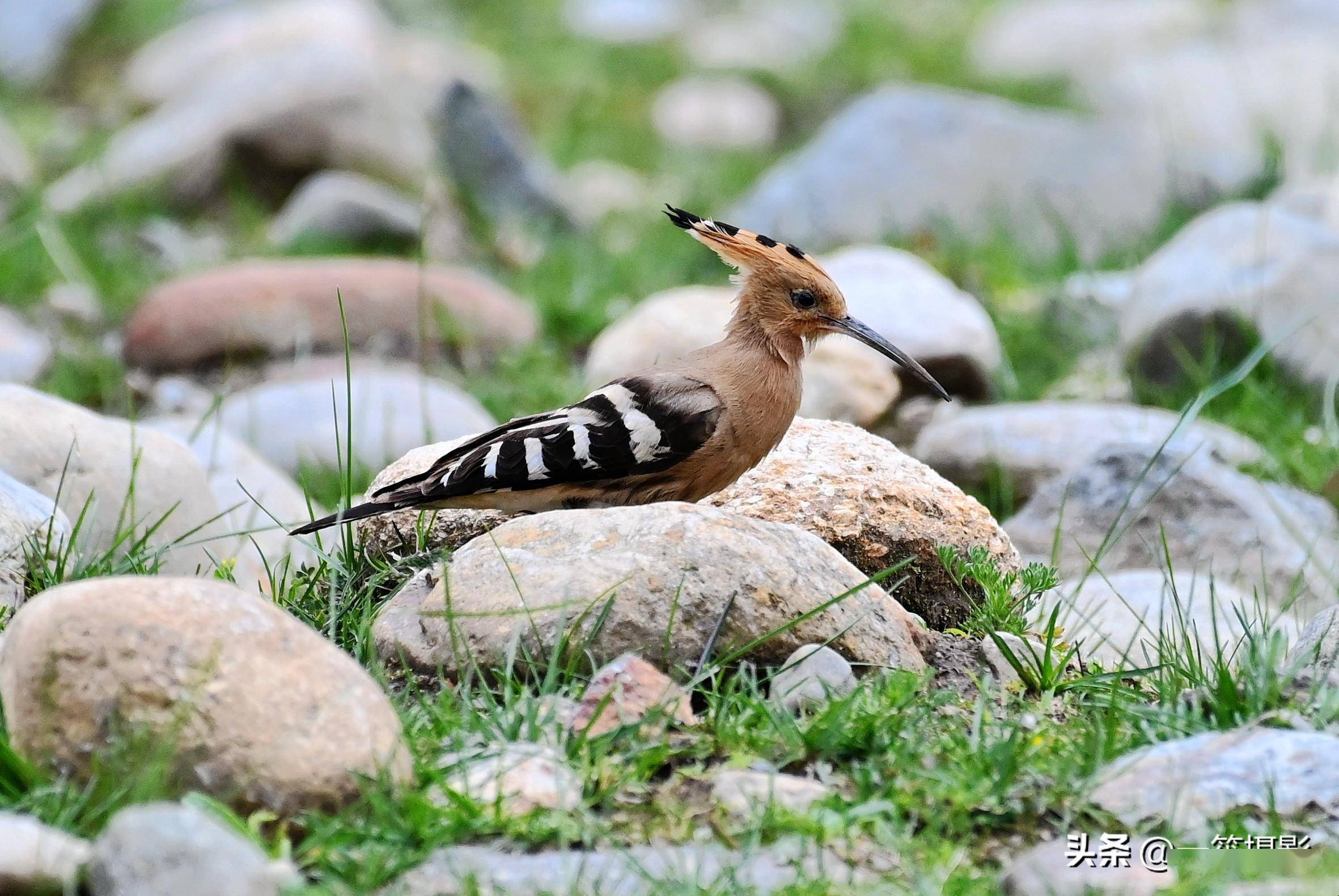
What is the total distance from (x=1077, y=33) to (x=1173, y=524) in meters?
9.84

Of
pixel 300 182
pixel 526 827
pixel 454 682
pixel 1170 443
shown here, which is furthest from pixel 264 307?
pixel 526 827

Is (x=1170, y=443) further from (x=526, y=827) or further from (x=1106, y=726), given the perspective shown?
(x=526, y=827)

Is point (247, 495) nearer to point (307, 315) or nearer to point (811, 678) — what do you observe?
point (811, 678)

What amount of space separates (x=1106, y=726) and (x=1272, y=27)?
12.4m

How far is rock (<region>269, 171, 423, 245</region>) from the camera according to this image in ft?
27.2

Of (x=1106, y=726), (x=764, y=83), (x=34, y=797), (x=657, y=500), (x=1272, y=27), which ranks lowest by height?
(x=34, y=797)

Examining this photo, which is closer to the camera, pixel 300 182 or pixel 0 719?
pixel 0 719

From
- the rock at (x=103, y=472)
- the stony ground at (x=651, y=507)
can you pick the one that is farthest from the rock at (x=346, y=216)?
the rock at (x=103, y=472)

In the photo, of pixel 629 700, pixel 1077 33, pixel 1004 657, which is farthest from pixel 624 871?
pixel 1077 33

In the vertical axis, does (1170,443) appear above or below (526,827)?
above

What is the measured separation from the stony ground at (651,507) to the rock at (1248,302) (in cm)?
2

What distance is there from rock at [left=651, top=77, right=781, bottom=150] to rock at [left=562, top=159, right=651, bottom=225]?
2.51ft

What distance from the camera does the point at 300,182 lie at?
9148 mm

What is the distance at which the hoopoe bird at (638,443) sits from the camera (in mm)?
3217
